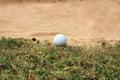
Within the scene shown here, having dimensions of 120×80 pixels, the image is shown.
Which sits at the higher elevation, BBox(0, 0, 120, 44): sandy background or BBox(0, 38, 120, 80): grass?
BBox(0, 0, 120, 44): sandy background

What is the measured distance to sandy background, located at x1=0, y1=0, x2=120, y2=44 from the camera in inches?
259

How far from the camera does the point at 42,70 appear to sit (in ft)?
15.7

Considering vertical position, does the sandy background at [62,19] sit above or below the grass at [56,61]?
above

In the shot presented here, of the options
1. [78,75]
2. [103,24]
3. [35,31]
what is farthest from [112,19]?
[78,75]

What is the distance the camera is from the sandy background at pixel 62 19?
6.59 m

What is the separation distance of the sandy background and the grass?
0.64 meters

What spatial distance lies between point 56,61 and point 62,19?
8.29 feet

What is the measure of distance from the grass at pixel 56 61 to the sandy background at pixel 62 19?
0.64 meters

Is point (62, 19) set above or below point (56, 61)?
above

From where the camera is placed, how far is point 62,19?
747 cm

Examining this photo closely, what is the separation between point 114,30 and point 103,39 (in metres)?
0.69

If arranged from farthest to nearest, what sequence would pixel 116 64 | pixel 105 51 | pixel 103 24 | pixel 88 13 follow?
pixel 88 13
pixel 103 24
pixel 105 51
pixel 116 64

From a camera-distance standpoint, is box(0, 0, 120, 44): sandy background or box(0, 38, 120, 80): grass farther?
box(0, 0, 120, 44): sandy background

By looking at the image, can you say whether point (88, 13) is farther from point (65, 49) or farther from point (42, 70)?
point (42, 70)
